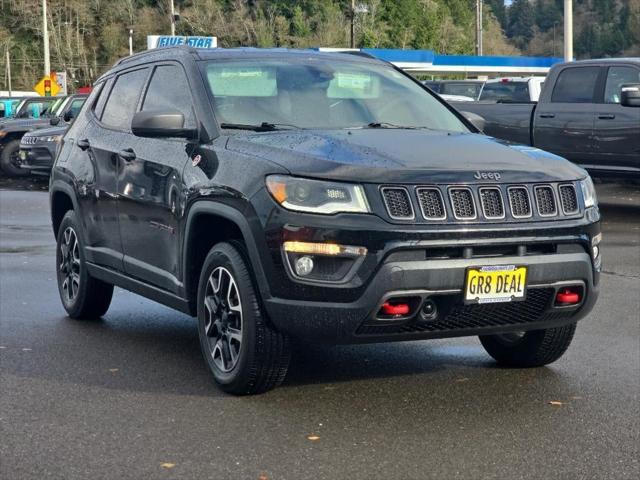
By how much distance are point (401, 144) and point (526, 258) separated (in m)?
0.89

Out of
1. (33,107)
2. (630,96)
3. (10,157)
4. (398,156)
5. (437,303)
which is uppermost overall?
(398,156)

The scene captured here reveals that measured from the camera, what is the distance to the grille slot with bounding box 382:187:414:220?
566 cm

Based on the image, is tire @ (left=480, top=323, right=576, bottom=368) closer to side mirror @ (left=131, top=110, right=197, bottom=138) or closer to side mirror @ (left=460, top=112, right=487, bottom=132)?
side mirror @ (left=460, top=112, right=487, bottom=132)

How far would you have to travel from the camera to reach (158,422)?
18.8 ft

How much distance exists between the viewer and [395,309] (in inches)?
224

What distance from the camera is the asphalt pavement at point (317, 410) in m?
5.06

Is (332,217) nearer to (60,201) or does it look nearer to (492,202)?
(492,202)

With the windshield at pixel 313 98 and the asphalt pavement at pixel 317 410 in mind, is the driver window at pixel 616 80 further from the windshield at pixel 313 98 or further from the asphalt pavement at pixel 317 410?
the windshield at pixel 313 98

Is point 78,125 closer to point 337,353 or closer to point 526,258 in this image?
point 337,353

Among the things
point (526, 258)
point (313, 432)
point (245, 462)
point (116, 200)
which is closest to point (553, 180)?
point (526, 258)

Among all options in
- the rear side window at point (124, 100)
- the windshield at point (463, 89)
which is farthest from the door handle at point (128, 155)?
the windshield at point (463, 89)

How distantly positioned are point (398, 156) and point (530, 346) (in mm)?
1567

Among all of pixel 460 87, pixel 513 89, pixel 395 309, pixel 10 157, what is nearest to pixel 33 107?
pixel 10 157

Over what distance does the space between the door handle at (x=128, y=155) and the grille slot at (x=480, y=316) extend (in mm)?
2255
